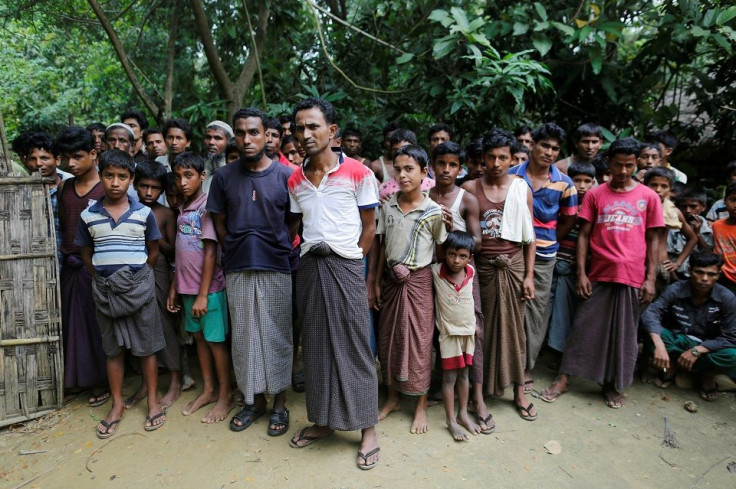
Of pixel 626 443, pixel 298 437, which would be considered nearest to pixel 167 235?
pixel 298 437

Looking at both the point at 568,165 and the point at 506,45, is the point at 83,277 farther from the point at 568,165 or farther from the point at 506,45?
the point at 506,45

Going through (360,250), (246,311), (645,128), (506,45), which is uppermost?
(506,45)

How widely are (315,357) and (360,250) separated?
0.66 m

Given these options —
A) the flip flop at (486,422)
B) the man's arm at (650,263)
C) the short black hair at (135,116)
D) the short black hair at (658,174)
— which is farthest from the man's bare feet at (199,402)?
the short black hair at (658,174)

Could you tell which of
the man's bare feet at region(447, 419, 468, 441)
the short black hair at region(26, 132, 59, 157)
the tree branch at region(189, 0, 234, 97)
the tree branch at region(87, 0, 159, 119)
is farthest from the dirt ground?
the tree branch at region(189, 0, 234, 97)

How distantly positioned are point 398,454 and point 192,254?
1.80 metres

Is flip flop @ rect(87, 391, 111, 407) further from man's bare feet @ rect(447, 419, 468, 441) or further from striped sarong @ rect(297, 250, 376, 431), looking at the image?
man's bare feet @ rect(447, 419, 468, 441)

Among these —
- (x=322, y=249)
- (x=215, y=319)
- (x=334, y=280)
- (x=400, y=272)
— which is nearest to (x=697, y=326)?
(x=400, y=272)

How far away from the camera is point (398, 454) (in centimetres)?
271

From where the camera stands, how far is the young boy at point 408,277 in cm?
278

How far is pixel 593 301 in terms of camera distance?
3.36 metres

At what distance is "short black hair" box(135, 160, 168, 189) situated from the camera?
3.15 meters

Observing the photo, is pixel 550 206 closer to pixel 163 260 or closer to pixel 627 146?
pixel 627 146

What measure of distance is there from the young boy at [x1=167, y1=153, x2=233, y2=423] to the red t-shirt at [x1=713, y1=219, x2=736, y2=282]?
12.1ft
